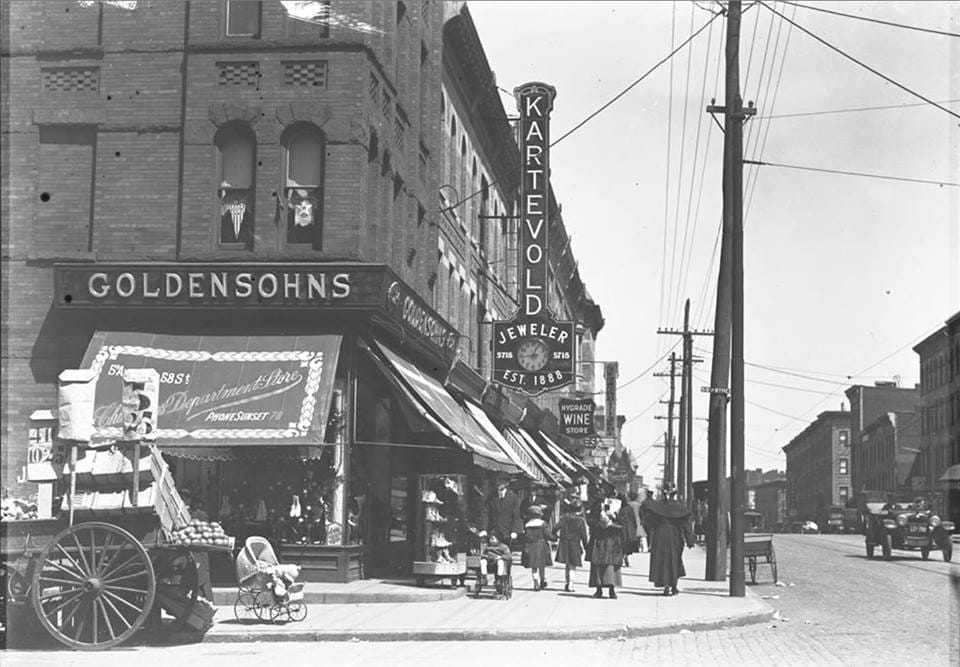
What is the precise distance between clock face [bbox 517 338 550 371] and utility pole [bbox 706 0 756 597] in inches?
245

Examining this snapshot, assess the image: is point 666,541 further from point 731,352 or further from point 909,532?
point 909,532

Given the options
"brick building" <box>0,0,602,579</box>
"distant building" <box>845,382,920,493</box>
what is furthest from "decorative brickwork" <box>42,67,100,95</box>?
"distant building" <box>845,382,920,493</box>

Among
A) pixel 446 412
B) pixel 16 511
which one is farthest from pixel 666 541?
pixel 16 511

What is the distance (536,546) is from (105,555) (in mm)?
9595

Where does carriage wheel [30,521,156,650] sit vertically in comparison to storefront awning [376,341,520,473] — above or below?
below

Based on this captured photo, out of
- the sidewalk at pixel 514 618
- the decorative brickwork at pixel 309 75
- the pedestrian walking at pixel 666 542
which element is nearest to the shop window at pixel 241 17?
the decorative brickwork at pixel 309 75

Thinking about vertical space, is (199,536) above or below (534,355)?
below

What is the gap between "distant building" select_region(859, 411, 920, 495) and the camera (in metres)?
98.1

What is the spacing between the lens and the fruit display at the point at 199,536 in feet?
41.9

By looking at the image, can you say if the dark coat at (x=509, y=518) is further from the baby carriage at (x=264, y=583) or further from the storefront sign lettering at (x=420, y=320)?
the baby carriage at (x=264, y=583)

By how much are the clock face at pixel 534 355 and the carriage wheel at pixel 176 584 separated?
17.3m

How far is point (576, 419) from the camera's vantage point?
49656 millimetres

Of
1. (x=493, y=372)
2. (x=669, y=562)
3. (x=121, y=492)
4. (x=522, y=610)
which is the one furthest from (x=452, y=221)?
(x=121, y=492)

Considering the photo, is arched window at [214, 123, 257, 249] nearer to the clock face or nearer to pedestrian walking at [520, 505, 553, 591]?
pedestrian walking at [520, 505, 553, 591]
